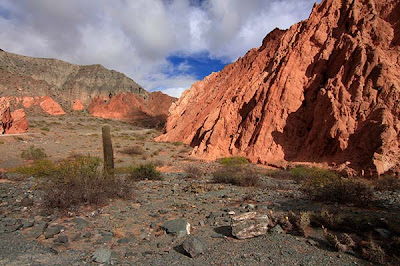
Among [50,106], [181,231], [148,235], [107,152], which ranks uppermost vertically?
[50,106]

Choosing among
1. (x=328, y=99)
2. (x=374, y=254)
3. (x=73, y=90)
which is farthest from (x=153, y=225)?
(x=73, y=90)

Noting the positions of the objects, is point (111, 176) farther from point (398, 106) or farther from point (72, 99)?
point (72, 99)

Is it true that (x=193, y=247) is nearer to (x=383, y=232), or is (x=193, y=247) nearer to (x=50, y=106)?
(x=383, y=232)

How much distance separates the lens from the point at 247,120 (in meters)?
20.0

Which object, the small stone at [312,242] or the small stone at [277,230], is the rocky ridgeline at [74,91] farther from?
the small stone at [312,242]

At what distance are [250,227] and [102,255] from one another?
8.42 feet

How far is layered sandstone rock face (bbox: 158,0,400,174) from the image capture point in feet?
43.0

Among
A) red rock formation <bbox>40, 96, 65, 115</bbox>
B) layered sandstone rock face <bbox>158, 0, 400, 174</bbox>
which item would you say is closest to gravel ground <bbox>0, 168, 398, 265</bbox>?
layered sandstone rock face <bbox>158, 0, 400, 174</bbox>

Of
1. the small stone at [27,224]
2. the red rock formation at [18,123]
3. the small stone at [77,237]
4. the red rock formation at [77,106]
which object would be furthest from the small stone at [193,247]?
the red rock formation at [77,106]

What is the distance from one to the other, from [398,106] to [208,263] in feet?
45.2

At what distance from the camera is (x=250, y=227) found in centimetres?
466

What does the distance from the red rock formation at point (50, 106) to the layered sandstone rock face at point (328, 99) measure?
59475 millimetres

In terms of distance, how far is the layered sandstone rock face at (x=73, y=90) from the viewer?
66.9m

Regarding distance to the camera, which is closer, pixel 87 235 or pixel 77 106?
pixel 87 235
